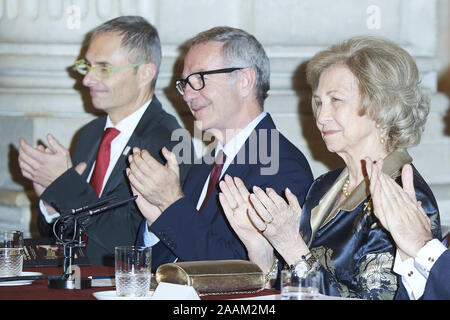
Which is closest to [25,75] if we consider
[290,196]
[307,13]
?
[307,13]

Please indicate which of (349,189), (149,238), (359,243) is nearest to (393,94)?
(349,189)

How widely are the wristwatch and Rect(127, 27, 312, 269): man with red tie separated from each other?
1.46 feet

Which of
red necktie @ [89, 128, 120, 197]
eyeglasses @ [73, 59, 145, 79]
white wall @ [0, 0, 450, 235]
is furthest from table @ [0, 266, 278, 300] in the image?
white wall @ [0, 0, 450, 235]

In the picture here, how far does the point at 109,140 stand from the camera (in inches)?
162

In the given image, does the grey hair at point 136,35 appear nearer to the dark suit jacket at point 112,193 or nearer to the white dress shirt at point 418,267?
the dark suit jacket at point 112,193

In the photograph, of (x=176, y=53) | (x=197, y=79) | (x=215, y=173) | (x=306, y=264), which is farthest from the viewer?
(x=176, y=53)

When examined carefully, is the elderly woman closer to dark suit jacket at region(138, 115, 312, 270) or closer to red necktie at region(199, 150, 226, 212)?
dark suit jacket at region(138, 115, 312, 270)

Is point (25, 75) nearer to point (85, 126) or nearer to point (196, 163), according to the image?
point (85, 126)

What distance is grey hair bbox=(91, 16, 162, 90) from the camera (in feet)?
13.6

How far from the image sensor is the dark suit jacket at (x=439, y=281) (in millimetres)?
2209

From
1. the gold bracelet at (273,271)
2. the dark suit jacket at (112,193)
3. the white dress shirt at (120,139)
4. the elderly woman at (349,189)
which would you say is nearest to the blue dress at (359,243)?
the elderly woman at (349,189)

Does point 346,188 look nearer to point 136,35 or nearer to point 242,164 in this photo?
point 242,164

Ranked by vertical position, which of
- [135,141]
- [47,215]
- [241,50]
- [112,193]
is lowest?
[47,215]

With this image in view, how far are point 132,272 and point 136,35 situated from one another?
6.68 feet
